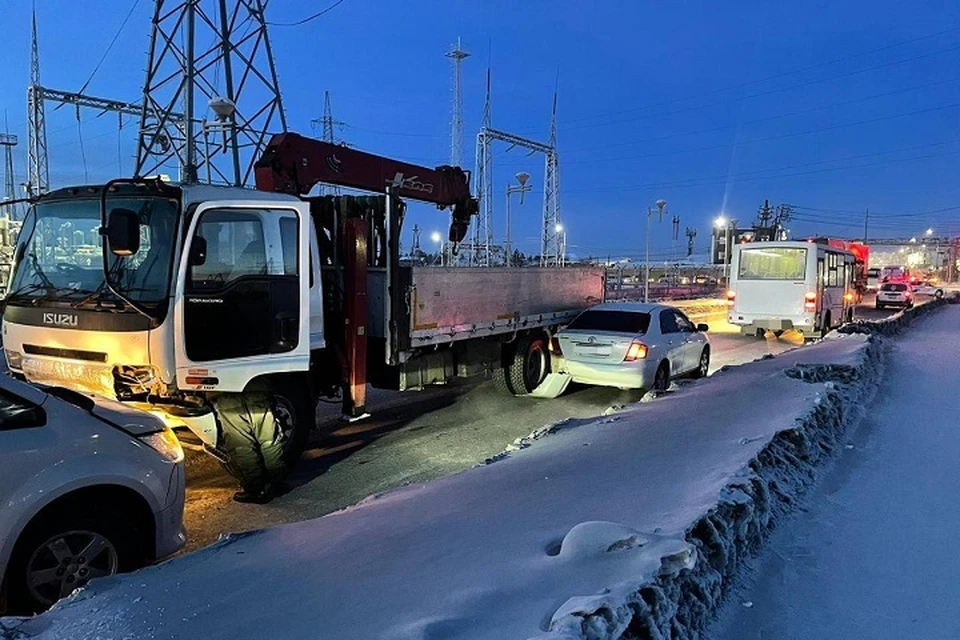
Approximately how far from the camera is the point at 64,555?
393 centimetres

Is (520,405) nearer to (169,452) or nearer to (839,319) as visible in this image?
(169,452)

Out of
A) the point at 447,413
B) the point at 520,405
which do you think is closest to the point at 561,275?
the point at 520,405

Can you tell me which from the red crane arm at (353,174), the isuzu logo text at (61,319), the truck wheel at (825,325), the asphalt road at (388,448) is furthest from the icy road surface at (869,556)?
the truck wheel at (825,325)

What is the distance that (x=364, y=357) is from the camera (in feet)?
26.5

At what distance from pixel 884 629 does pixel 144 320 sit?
5629 millimetres

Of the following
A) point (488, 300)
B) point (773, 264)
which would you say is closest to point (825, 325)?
point (773, 264)

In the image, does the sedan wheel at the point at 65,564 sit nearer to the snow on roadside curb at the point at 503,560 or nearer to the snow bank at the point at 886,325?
the snow on roadside curb at the point at 503,560

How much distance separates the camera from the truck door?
6.27 meters

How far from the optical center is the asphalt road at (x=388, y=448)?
621 cm

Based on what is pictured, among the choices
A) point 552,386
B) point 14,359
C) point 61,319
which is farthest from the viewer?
point 552,386

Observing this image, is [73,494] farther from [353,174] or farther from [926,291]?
[926,291]

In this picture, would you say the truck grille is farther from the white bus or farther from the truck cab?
the white bus

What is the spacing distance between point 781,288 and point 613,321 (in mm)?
10959

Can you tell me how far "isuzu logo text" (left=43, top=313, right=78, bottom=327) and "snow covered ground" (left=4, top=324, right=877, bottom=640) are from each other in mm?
3269
